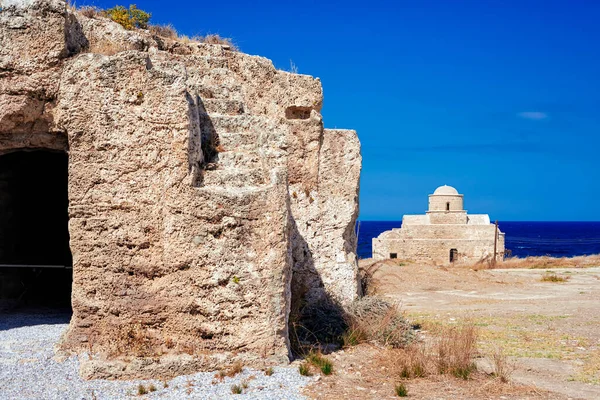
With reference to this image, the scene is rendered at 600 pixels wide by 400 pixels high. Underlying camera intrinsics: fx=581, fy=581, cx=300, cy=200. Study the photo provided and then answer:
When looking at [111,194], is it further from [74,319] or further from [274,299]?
[274,299]

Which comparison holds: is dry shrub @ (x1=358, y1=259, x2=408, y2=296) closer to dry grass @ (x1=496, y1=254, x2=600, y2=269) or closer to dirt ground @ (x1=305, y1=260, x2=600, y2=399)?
dirt ground @ (x1=305, y1=260, x2=600, y2=399)

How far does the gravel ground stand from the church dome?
100 ft

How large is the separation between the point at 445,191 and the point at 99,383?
105 ft

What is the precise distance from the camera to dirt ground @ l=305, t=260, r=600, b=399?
6270mm

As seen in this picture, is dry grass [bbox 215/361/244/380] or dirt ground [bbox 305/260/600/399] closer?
dry grass [bbox 215/361/244/380]

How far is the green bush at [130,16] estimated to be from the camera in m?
11.2

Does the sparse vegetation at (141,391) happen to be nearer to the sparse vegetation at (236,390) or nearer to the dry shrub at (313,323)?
the sparse vegetation at (236,390)

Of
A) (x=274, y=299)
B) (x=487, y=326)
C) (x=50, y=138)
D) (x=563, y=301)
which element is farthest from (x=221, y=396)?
(x=563, y=301)

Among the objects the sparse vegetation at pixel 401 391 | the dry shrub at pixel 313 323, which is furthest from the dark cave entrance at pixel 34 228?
the sparse vegetation at pixel 401 391

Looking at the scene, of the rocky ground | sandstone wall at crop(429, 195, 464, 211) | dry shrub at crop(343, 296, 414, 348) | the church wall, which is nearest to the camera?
the rocky ground

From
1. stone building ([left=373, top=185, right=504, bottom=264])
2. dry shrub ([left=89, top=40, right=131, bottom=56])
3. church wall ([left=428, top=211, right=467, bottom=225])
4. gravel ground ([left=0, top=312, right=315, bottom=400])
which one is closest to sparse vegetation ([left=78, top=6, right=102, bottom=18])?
dry shrub ([left=89, top=40, right=131, bottom=56])

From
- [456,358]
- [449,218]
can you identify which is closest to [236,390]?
[456,358]

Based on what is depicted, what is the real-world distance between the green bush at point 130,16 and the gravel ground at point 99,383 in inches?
253

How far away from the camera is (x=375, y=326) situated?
8219 millimetres
